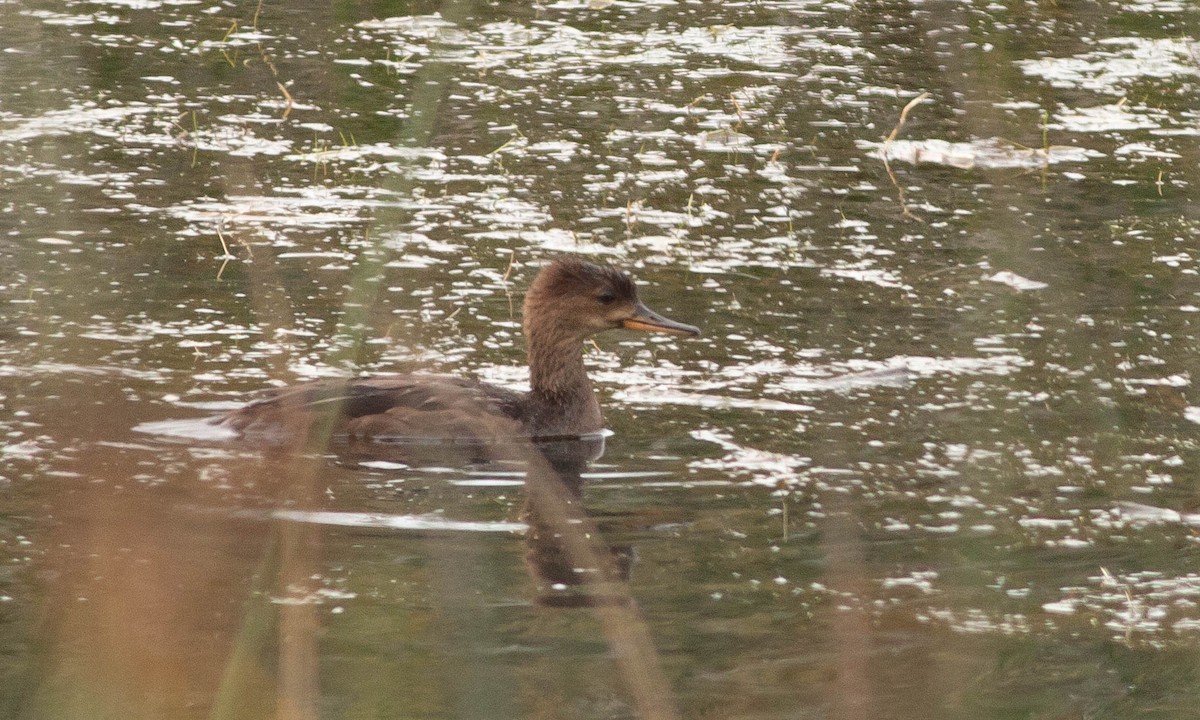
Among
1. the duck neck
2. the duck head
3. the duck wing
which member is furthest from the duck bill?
the duck wing

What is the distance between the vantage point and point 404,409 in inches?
306

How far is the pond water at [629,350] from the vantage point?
5.21m

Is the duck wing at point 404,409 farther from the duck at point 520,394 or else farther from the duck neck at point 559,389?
the duck neck at point 559,389

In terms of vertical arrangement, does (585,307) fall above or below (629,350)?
above

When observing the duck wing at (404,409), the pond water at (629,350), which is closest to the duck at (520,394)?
Answer: the duck wing at (404,409)

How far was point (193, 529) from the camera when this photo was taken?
6.64 metres

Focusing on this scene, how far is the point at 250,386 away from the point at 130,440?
28.6 inches

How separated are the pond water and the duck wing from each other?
129 millimetres

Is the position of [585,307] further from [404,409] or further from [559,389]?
[404,409]

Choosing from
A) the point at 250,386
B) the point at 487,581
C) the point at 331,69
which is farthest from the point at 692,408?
the point at 331,69

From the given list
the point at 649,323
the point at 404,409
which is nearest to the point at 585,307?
the point at 649,323

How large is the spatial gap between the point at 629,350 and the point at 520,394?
111 centimetres

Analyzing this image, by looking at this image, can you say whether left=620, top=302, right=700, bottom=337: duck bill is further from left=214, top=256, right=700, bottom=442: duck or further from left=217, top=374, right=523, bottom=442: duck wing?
left=217, top=374, right=523, bottom=442: duck wing

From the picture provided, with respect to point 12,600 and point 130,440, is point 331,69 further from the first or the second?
point 12,600
